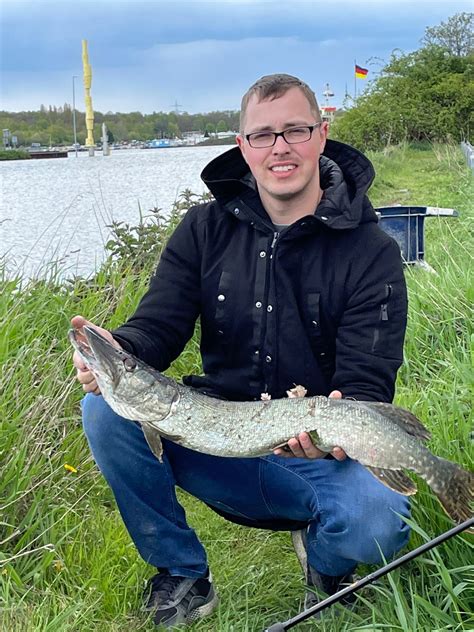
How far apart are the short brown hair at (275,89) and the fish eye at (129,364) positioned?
1.02 metres

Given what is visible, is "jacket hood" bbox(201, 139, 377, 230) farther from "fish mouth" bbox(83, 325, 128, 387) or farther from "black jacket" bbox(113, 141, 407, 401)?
"fish mouth" bbox(83, 325, 128, 387)

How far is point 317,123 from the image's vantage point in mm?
2875

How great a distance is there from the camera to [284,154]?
2773mm

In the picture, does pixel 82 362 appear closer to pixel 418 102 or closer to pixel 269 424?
pixel 269 424

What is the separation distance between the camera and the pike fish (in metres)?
2.37

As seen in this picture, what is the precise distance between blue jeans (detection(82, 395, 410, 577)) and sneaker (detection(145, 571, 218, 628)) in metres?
0.04

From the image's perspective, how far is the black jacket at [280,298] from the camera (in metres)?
2.70

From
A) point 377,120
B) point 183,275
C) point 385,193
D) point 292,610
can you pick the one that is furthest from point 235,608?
point 377,120

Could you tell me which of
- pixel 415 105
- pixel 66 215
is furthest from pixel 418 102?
pixel 66 215

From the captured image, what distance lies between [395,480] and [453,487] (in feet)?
0.56

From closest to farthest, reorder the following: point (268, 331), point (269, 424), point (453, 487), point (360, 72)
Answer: point (453, 487)
point (269, 424)
point (268, 331)
point (360, 72)

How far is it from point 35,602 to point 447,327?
2.77 meters

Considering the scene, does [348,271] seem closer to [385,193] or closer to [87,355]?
[87,355]

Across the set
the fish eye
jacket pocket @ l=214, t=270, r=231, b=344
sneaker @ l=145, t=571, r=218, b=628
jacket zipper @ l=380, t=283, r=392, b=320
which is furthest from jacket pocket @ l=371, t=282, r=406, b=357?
sneaker @ l=145, t=571, r=218, b=628
